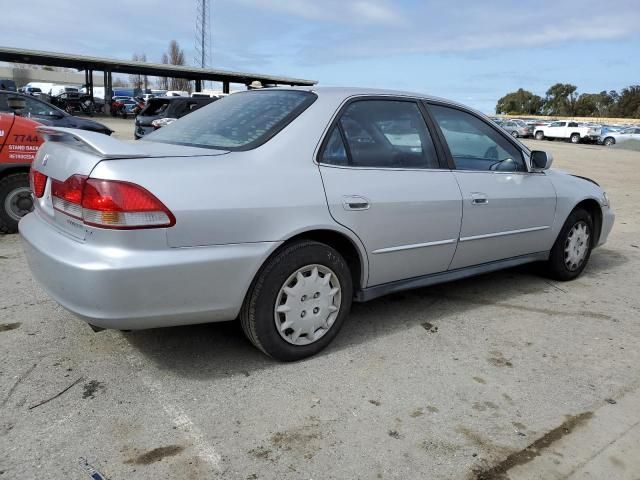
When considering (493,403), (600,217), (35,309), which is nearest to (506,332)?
(493,403)

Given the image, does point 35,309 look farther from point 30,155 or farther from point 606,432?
Answer: point 606,432

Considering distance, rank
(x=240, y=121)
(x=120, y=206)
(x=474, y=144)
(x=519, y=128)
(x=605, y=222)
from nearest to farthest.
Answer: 1. (x=120, y=206)
2. (x=240, y=121)
3. (x=474, y=144)
4. (x=605, y=222)
5. (x=519, y=128)

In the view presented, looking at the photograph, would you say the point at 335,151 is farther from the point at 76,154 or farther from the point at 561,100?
the point at 561,100

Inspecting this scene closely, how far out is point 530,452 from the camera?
97.0 inches

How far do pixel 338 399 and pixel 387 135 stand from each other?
5.58 ft

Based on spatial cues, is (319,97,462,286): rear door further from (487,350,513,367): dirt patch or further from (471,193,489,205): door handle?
(487,350,513,367): dirt patch

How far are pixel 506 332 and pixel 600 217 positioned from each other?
6.98 feet

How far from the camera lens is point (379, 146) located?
11.3 feet

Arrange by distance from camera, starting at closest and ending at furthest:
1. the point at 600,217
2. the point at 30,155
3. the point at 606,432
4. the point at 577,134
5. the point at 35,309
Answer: the point at 606,432 < the point at 35,309 < the point at 600,217 < the point at 30,155 < the point at 577,134

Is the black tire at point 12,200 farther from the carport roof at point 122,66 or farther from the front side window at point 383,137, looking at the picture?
the carport roof at point 122,66

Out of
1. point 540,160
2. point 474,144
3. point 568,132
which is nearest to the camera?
point 474,144

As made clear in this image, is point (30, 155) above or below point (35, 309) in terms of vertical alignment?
above

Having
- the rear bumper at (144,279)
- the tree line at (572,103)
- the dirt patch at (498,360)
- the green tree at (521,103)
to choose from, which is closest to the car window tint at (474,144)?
the dirt patch at (498,360)

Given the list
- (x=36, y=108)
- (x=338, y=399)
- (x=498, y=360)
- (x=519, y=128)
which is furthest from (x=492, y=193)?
(x=519, y=128)
